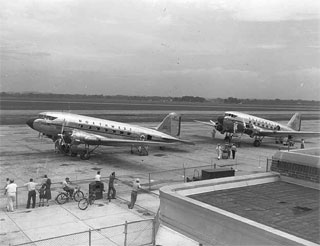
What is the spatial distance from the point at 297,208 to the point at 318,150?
4380 mm

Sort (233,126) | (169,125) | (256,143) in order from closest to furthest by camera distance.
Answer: (169,125) → (233,126) → (256,143)

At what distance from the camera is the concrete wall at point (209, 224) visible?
7.48 meters

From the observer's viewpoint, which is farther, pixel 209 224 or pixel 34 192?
pixel 34 192

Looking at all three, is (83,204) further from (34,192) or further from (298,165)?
(298,165)

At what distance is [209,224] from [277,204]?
9.46 ft

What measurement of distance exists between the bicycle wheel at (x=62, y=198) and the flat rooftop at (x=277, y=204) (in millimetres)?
10420

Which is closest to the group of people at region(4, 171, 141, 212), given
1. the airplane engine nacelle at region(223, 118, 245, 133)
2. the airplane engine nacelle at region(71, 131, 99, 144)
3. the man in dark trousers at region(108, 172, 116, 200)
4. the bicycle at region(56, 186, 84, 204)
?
the man in dark trousers at region(108, 172, 116, 200)

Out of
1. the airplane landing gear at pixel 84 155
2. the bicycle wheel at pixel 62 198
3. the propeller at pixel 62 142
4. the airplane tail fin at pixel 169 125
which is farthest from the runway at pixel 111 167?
the airplane tail fin at pixel 169 125

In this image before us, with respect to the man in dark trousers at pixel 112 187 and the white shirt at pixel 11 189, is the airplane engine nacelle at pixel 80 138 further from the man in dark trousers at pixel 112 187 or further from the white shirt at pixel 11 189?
the white shirt at pixel 11 189

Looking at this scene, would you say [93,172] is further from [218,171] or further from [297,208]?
[297,208]

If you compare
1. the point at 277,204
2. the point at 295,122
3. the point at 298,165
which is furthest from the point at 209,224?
the point at 295,122

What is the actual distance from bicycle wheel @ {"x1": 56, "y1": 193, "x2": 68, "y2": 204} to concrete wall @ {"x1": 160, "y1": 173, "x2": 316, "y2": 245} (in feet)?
33.4

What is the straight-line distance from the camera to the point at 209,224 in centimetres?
880

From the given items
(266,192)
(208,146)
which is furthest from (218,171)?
(208,146)
